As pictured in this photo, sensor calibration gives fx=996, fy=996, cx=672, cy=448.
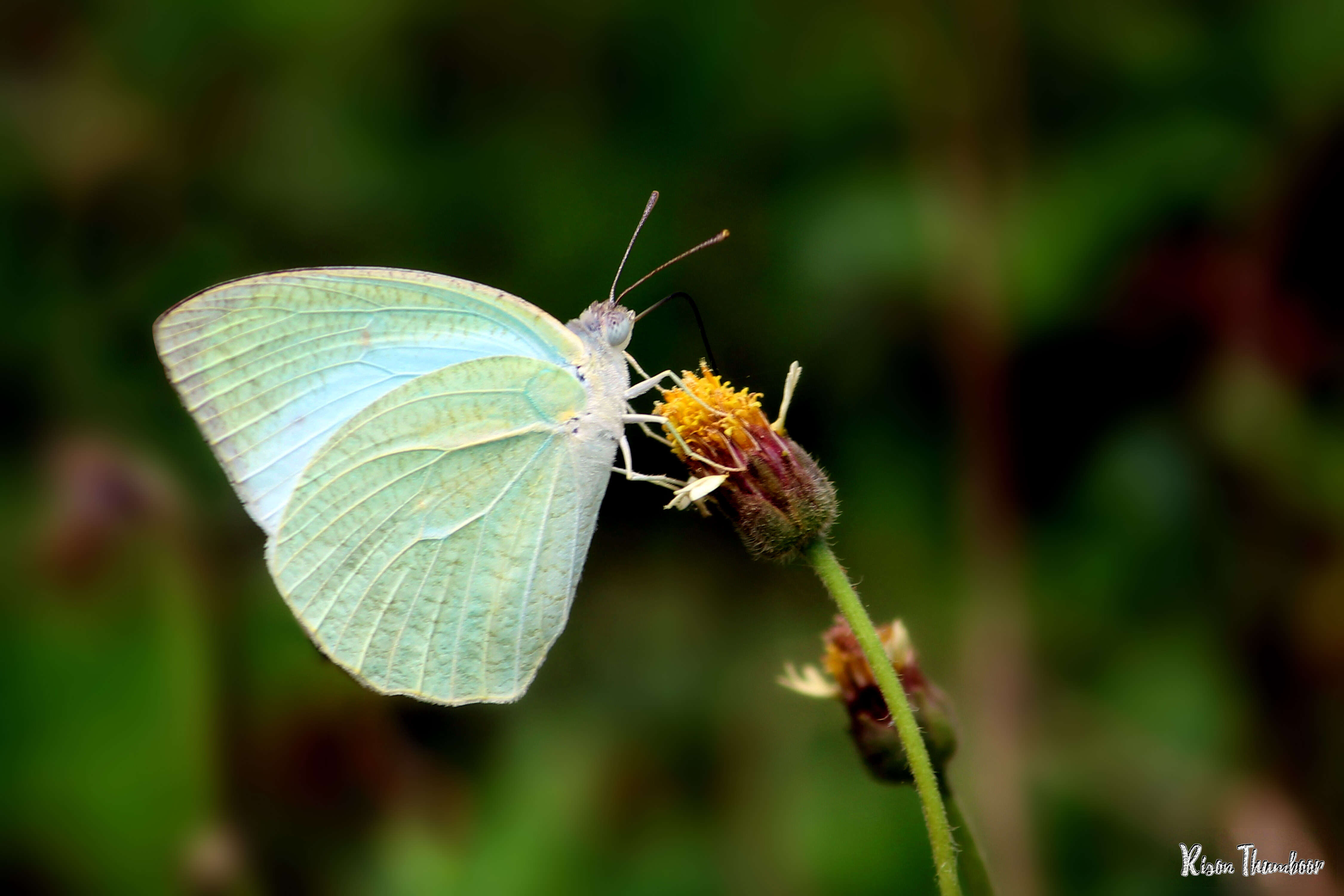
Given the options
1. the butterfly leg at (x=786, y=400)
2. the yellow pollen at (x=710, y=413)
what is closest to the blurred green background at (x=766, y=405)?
the yellow pollen at (x=710, y=413)

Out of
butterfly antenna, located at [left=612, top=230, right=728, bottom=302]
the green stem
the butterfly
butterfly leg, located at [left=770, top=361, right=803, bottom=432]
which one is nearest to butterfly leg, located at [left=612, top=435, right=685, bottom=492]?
the butterfly

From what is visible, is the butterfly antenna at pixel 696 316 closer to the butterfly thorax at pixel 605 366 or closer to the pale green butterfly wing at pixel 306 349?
the butterfly thorax at pixel 605 366

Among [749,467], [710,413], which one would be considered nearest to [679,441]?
[710,413]

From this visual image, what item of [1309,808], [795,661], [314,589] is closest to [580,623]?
[795,661]

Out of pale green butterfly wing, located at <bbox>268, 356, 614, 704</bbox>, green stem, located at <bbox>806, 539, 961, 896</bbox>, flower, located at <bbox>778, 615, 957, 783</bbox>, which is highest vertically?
pale green butterfly wing, located at <bbox>268, 356, 614, 704</bbox>

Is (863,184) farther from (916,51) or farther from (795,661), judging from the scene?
(795,661)

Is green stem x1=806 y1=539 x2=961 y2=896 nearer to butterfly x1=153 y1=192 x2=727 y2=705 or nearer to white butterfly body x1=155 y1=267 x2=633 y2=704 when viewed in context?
butterfly x1=153 y1=192 x2=727 y2=705

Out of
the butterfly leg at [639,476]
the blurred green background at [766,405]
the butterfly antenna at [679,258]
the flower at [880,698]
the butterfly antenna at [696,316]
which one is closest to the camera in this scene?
the flower at [880,698]
